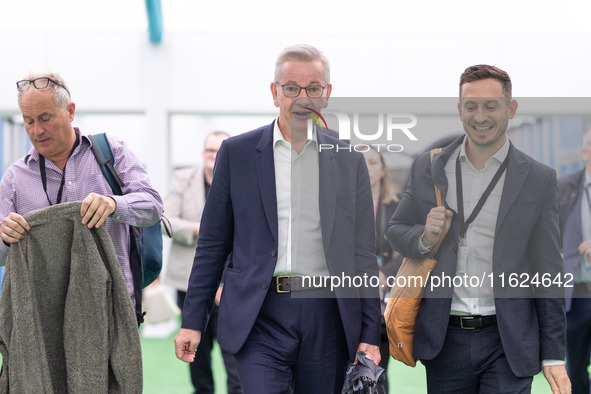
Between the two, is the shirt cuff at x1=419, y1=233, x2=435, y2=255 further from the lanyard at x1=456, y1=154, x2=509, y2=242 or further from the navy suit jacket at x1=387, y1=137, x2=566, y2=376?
the lanyard at x1=456, y1=154, x2=509, y2=242

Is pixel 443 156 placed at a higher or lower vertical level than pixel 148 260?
higher

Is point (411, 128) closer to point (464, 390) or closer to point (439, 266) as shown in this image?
point (439, 266)

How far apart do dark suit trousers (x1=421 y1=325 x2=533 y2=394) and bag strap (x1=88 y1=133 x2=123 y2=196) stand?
154cm

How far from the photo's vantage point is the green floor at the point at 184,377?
6.23m

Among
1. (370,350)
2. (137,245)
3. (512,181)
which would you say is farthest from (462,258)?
(137,245)

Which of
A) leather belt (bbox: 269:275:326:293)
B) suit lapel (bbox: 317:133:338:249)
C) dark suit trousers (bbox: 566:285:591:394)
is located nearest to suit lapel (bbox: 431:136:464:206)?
suit lapel (bbox: 317:133:338:249)

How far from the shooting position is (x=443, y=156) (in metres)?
3.02

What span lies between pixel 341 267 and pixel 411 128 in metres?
0.62

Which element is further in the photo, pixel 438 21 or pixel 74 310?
pixel 438 21

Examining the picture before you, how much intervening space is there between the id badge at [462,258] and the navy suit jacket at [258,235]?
1.09 feet

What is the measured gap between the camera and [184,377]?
22.3 feet

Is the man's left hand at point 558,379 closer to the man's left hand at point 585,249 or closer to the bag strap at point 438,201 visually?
the bag strap at point 438,201

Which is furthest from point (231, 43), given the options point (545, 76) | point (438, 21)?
point (545, 76)

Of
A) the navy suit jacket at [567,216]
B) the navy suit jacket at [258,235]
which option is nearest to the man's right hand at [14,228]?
the navy suit jacket at [258,235]
